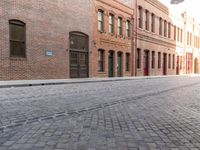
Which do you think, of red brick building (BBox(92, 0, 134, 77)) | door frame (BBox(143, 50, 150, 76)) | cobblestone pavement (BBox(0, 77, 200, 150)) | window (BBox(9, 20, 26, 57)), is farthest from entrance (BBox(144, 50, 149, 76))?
cobblestone pavement (BBox(0, 77, 200, 150))

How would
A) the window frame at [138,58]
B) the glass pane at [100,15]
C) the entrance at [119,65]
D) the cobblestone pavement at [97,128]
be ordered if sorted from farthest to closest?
the window frame at [138,58] → the entrance at [119,65] → the glass pane at [100,15] → the cobblestone pavement at [97,128]

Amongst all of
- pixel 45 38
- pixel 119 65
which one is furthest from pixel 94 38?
pixel 45 38

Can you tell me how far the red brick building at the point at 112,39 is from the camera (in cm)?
2380

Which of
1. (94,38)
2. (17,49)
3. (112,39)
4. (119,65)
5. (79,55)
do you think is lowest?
(119,65)

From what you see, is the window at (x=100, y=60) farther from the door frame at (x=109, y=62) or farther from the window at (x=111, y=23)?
the window at (x=111, y=23)

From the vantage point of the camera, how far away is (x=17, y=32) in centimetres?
1698

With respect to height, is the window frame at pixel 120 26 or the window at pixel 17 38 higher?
the window frame at pixel 120 26

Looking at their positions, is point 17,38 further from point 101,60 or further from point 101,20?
point 101,20

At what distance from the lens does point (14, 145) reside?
13.1ft

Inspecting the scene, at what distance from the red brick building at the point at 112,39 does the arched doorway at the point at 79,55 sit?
3.20ft

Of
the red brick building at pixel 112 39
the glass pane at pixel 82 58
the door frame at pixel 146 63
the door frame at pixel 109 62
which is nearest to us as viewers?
the glass pane at pixel 82 58

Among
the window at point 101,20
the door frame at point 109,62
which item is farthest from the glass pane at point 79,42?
the door frame at point 109,62

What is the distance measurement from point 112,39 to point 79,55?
5004 millimetres

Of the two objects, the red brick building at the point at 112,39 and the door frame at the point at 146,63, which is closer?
the red brick building at the point at 112,39
